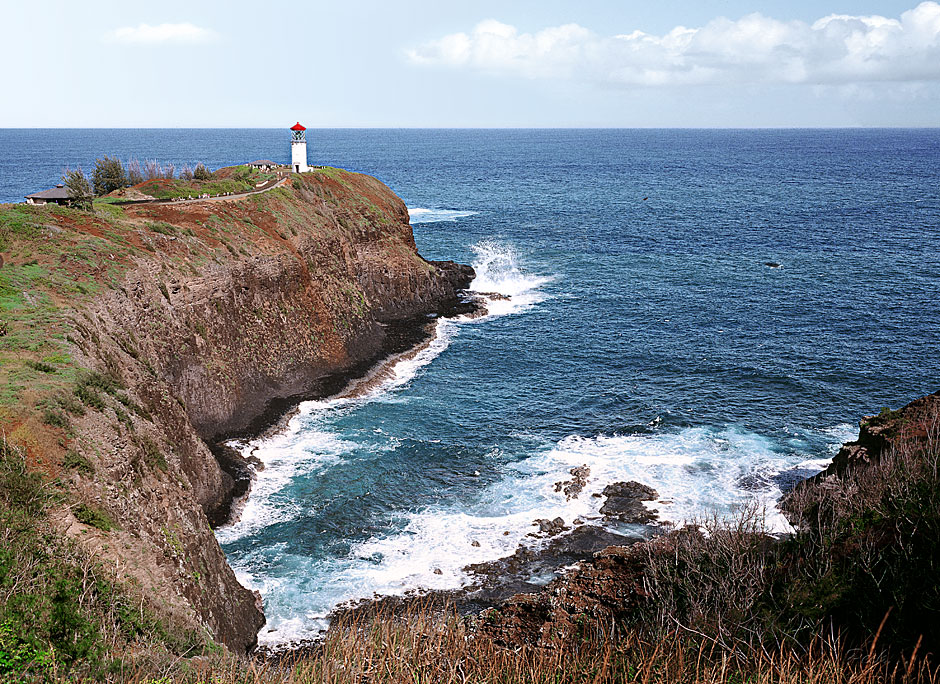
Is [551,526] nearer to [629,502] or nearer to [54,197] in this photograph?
[629,502]

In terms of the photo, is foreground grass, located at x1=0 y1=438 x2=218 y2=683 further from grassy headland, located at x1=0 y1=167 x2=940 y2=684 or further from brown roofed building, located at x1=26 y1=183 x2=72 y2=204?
brown roofed building, located at x1=26 y1=183 x2=72 y2=204

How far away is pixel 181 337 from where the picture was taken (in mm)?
43562

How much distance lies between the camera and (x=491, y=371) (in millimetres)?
55625

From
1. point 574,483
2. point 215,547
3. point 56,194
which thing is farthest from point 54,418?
point 56,194

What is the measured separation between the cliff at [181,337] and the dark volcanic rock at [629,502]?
1874 cm

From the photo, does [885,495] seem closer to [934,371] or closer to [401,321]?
[934,371]

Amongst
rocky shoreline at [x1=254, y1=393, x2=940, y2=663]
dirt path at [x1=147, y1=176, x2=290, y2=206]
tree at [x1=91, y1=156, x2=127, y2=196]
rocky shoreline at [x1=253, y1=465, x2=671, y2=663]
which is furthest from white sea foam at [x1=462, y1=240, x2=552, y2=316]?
tree at [x1=91, y1=156, x2=127, y2=196]

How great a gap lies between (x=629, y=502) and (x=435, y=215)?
94.0 m

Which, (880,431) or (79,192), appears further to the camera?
(79,192)

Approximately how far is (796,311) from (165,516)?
6276 cm

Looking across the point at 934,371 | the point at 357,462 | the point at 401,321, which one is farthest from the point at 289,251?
the point at 934,371

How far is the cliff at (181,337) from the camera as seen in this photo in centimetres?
2469

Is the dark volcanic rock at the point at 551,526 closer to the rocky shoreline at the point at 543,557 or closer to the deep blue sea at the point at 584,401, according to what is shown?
the rocky shoreline at the point at 543,557

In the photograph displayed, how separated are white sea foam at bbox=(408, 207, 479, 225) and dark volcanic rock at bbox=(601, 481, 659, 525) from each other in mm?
84429
